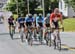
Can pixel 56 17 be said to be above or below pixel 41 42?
above

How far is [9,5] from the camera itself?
268 ft

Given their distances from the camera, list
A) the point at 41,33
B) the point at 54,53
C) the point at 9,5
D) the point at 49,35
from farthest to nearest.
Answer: the point at 9,5 → the point at 41,33 → the point at 49,35 → the point at 54,53

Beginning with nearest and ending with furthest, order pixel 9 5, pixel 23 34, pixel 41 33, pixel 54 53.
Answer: pixel 54 53
pixel 41 33
pixel 23 34
pixel 9 5

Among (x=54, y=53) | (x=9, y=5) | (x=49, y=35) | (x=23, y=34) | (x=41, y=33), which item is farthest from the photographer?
(x=9, y=5)

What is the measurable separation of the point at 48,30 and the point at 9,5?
62749 millimetres

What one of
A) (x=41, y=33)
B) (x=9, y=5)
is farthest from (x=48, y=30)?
(x=9, y=5)

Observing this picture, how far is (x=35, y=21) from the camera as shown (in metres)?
23.0

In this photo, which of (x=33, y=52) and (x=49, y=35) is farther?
(x=49, y=35)

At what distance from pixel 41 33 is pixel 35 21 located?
2009 millimetres

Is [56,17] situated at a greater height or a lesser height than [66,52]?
greater

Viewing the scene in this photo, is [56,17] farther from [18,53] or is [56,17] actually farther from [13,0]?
[13,0]

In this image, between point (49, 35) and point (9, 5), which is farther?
point (9, 5)

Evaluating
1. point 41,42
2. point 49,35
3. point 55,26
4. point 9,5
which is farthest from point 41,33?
point 9,5

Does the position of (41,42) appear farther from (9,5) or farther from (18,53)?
(9,5)
